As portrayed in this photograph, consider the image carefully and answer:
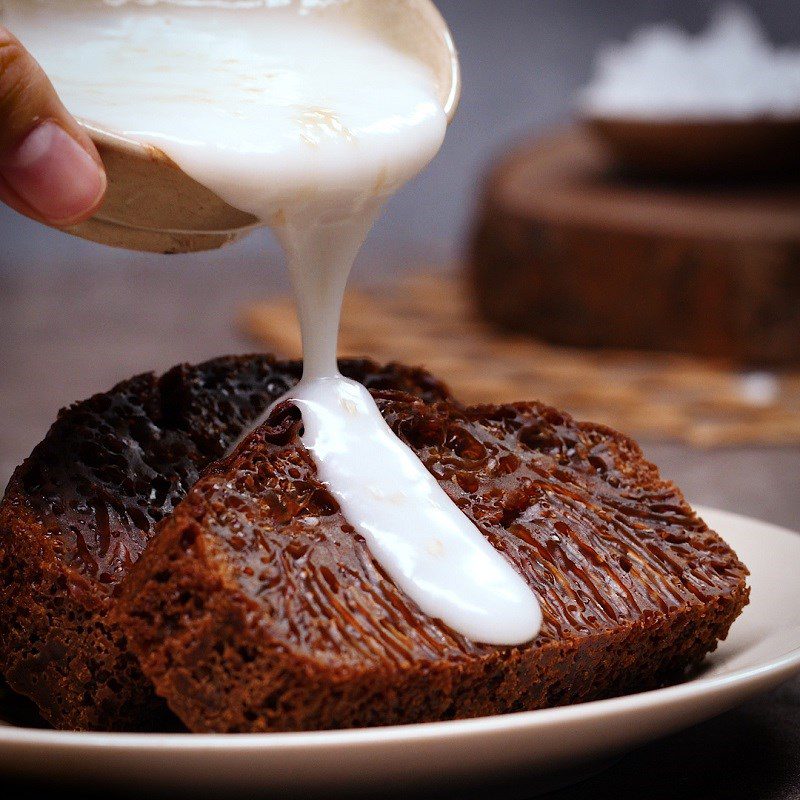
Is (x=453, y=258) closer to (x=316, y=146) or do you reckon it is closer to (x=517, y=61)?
(x=517, y=61)

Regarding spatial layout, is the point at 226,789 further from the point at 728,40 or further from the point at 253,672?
the point at 728,40

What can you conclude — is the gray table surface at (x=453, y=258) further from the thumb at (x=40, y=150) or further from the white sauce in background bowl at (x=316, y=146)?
the thumb at (x=40, y=150)

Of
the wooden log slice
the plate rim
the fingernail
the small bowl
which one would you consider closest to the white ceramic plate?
the plate rim

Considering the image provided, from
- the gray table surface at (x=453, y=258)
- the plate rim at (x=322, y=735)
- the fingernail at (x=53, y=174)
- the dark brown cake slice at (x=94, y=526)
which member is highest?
the fingernail at (x=53, y=174)

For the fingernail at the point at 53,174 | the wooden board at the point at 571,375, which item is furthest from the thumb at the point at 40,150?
the wooden board at the point at 571,375

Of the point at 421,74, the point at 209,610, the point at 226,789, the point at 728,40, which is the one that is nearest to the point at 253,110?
the point at 421,74

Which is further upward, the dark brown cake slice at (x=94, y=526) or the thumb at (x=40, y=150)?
the thumb at (x=40, y=150)

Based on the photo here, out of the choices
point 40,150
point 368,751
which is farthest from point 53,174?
point 368,751
